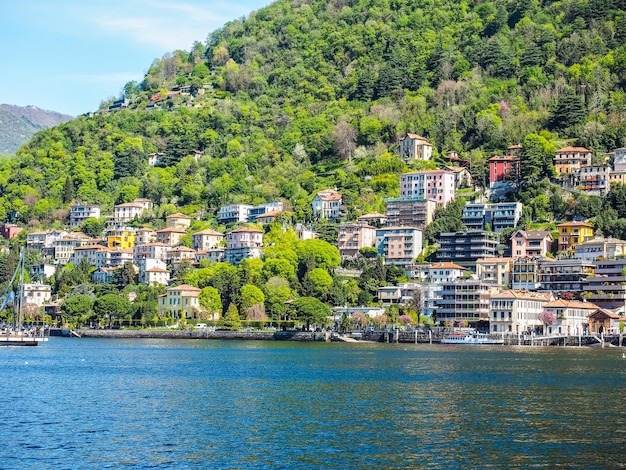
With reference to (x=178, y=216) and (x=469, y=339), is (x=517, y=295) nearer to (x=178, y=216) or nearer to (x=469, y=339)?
(x=469, y=339)

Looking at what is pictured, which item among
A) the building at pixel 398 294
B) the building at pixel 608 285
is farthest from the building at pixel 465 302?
the building at pixel 608 285

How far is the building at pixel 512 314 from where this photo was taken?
328ft

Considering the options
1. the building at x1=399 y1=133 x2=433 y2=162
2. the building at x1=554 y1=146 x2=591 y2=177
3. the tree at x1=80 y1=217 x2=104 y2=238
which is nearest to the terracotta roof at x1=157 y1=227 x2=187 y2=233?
the tree at x1=80 y1=217 x2=104 y2=238

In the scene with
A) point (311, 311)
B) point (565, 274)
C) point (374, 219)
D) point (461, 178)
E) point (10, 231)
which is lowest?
point (311, 311)

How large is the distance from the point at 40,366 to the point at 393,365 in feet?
71.8

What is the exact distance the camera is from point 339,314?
108312 mm

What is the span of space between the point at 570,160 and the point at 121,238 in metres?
63.2

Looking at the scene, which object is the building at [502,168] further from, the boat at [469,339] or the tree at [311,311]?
the tree at [311,311]

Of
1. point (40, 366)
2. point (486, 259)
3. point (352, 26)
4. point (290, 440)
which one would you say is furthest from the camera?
A: point (352, 26)

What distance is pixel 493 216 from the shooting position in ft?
394

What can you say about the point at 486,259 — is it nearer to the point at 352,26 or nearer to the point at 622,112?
the point at 622,112

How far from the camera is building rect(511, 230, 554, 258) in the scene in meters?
112

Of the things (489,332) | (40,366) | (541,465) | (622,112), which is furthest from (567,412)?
(622,112)

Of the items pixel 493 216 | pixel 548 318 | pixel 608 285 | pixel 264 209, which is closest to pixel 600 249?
pixel 608 285
